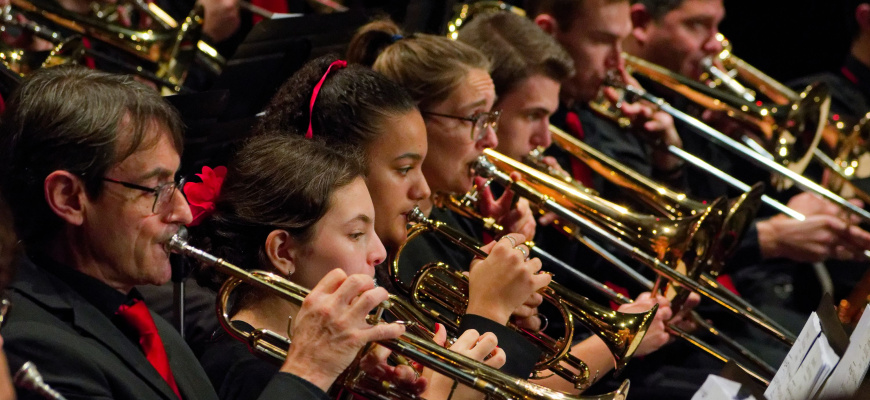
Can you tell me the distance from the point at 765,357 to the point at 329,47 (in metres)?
2.15

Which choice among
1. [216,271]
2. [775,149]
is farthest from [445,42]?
[775,149]

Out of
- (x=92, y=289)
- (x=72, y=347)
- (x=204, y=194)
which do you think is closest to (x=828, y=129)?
(x=204, y=194)

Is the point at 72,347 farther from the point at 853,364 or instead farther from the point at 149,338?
the point at 853,364

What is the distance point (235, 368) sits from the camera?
2102 mm

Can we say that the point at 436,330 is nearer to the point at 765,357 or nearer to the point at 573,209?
the point at 573,209

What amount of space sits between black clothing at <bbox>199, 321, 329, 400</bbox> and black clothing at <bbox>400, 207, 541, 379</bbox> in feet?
1.68

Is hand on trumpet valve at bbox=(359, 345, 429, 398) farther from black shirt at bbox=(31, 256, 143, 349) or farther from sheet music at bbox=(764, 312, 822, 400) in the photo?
sheet music at bbox=(764, 312, 822, 400)

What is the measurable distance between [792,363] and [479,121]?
1.27 m

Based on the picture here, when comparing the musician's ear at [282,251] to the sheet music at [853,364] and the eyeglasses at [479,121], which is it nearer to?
the eyeglasses at [479,121]

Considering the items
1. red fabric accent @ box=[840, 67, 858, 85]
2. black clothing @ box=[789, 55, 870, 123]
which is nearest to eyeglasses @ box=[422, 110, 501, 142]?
black clothing @ box=[789, 55, 870, 123]

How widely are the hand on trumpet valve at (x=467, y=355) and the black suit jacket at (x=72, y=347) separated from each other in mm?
454

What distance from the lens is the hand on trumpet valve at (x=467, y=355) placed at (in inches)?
81.0

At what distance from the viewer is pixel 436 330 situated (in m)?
2.28

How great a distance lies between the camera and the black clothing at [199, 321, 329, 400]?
2.03 metres
